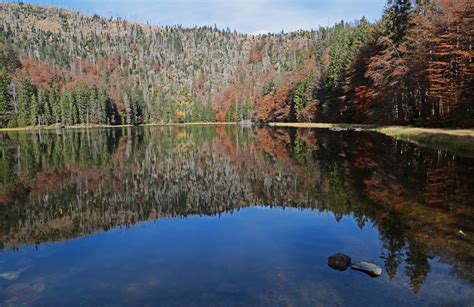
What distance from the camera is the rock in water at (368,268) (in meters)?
8.83

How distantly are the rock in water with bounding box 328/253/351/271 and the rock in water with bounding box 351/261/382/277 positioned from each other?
20cm

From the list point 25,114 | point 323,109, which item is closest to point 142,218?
point 323,109

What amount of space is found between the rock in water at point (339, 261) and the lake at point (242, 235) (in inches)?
6.8

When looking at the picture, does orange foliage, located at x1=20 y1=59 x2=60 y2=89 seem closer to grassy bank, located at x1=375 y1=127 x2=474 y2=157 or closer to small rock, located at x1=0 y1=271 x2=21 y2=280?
grassy bank, located at x1=375 y1=127 x2=474 y2=157

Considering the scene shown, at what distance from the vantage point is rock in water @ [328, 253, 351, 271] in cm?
932

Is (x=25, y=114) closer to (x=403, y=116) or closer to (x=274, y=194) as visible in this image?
(x=403, y=116)

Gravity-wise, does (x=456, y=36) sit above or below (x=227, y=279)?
above

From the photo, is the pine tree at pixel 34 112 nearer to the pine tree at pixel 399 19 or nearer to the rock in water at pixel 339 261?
the pine tree at pixel 399 19

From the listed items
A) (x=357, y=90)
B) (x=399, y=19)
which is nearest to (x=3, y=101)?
(x=357, y=90)

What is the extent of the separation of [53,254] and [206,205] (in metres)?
7.37

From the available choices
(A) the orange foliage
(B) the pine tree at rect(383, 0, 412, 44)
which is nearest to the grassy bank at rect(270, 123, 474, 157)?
(B) the pine tree at rect(383, 0, 412, 44)

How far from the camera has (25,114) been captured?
110 meters

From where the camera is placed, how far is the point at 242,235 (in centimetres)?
1293

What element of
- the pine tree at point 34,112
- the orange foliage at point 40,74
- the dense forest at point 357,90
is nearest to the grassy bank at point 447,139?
the dense forest at point 357,90
